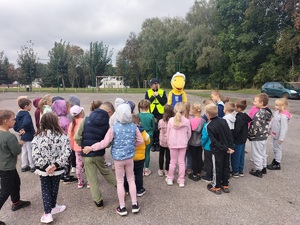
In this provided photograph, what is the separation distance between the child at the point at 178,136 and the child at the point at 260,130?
54.2 inches

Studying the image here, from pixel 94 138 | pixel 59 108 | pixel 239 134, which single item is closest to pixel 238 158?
pixel 239 134

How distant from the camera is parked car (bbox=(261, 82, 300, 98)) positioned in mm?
19422

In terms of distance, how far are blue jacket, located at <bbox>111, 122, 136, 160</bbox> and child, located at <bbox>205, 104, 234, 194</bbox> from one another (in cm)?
135

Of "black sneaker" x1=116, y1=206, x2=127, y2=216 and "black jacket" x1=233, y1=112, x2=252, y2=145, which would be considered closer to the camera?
"black sneaker" x1=116, y1=206, x2=127, y2=216

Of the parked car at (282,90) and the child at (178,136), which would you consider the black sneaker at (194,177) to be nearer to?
the child at (178,136)

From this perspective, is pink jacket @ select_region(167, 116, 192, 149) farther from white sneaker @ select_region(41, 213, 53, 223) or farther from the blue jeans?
white sneaker @ select_region(41, 213, 53, 223)

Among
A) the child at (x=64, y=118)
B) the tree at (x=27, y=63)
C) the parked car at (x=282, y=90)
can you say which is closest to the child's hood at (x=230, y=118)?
the child at (x=64, y=118)

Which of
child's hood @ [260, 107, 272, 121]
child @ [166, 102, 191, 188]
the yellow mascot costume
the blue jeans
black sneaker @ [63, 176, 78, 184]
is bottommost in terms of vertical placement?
black sneaker @ [63, 176, 78, 184]

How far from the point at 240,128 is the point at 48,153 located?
3.27 m

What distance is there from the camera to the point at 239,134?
4.25 metres

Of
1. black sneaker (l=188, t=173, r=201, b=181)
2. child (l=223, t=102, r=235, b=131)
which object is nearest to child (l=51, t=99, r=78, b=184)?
black sneaker (l=188, t=173, r=201, b=181)

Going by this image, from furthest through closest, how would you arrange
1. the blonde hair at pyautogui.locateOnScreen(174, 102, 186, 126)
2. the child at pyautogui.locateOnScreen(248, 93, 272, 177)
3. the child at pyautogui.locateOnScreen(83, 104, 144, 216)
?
the child at pyautogui.locateOnScreen(248, 93, 272, 177) < the blonde hair at pyautogui.locateOnScreen(174, 102, 186, 126) < the child at pyautogui.locateOnScreen(83, 104, 144, 216)

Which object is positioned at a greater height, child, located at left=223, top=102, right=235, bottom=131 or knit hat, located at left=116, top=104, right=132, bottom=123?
knit hat, located at left=116, top=104, right=132, bottom=123

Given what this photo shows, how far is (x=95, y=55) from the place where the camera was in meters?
31.0
